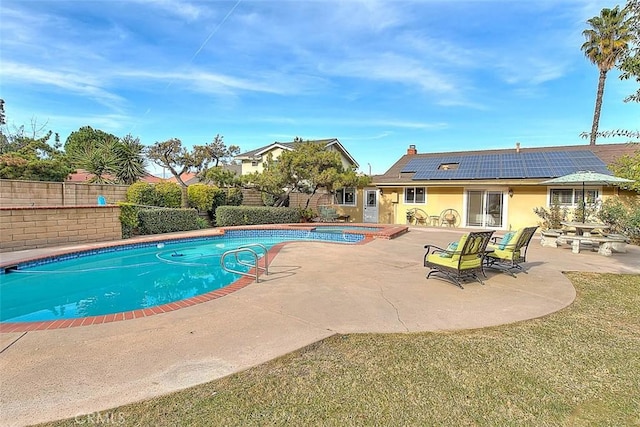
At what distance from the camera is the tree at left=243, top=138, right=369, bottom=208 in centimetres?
1828

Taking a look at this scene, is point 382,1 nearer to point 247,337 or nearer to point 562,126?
point 247,337

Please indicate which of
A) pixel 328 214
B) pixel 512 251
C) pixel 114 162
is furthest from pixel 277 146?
pixel 512 251

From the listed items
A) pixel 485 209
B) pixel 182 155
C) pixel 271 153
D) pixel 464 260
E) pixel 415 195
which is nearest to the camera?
pixel 464 260

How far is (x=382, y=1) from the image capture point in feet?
37.3

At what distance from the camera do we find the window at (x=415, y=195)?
20.0 metres

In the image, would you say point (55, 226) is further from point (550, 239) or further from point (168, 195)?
point (550, 239)

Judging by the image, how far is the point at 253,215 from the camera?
1855cm

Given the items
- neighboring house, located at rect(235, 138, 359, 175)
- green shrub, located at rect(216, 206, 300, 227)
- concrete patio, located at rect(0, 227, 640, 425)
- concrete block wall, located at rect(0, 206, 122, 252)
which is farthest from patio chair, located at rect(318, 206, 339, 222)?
concrete patio, located at rect(0, 227, 640, 425)

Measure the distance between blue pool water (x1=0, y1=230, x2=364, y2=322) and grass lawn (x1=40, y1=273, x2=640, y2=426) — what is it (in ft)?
14.7

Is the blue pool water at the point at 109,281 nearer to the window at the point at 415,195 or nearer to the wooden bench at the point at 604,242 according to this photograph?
the wooden bench at the point at 604,242

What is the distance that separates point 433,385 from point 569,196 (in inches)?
682

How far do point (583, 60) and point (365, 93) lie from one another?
51.6 feet

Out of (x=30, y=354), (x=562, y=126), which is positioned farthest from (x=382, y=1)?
(x=562, y=126)

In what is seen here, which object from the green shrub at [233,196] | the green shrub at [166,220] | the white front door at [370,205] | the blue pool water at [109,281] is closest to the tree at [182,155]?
the green shrub at [233,196]
